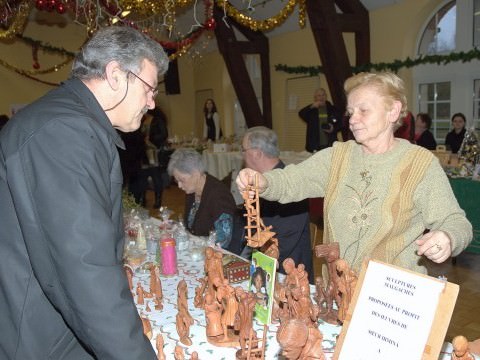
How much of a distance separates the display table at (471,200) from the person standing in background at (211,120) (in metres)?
6.53

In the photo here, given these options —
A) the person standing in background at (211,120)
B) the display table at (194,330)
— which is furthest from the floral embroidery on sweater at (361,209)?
the person standing in background at (211,120)

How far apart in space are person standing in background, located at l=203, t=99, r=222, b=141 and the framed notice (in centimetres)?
923

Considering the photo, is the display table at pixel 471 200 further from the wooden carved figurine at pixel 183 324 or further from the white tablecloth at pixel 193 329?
the wooden carved figurine at pixel 183 324

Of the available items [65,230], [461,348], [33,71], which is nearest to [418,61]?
[461,348]

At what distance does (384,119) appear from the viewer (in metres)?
1.62

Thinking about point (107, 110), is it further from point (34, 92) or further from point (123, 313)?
point (34, 92)

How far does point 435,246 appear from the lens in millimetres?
1240

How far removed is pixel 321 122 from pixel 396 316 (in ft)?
20.0

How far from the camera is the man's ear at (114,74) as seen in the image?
1.17m

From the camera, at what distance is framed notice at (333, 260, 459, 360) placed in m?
0.96

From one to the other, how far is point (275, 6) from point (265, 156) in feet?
18.9

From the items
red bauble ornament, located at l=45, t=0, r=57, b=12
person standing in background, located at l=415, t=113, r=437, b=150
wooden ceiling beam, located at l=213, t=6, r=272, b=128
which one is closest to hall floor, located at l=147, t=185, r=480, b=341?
person standing in background, located at l=415, t=113, r=437, b=150

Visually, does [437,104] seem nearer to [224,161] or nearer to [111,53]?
[224,161]

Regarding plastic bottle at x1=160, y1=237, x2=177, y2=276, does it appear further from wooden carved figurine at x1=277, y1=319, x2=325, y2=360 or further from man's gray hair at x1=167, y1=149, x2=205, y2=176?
wooden carved figurine at x1=277, y1=319, x2=325, y2=360
